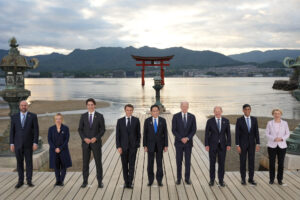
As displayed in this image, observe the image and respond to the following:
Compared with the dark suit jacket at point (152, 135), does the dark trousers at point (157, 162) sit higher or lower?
lower

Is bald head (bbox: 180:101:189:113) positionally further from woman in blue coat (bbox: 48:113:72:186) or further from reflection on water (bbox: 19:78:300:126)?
reflection on water (bbox: 19:78:300:126)

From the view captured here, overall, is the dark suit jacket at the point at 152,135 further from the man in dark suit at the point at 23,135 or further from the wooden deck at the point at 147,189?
the man in dark suit at the point at 23,135

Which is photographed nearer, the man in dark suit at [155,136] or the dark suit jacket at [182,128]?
the man in dark suit at [155,136]

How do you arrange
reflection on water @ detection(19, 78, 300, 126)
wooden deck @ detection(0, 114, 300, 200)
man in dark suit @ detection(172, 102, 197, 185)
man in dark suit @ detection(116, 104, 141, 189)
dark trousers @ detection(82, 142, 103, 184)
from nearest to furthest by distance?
1. wooden deck @ detection(0, 114, 300, 200)
2. man in dark suit @ detection(116, 104, 141, 189)
3. dark trousers @ detection(82, 142, 103, 184)
4. man in dark suit @ detection(172, 102, 197, 185)
5. reflection on water @ detection(19, 78, 300, 126)

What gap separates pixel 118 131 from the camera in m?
4.79

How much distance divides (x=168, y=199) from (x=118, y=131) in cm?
158

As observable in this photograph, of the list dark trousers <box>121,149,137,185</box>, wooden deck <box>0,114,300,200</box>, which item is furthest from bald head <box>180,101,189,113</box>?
wooden deck <box>0,114,300,200</box>

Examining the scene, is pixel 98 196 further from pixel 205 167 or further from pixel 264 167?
pixel 264 167

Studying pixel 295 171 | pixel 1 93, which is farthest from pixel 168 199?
pixel 1 93

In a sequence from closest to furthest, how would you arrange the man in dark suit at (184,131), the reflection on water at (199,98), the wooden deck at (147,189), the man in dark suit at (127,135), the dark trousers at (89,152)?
the wooden deck at (147,189) → the man in dark suit at (127,135) → the dark trousers at (89,152) → the man in dark suit at (184,131) → the reflection on water at (199,98)

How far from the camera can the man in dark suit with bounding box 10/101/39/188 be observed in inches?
195

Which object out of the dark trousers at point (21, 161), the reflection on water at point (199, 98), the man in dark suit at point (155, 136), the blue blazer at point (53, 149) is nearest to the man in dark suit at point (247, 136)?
the man in dark suit at point (155, 136)

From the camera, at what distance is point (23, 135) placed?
495 centimetres

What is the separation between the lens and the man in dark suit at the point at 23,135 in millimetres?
4953
